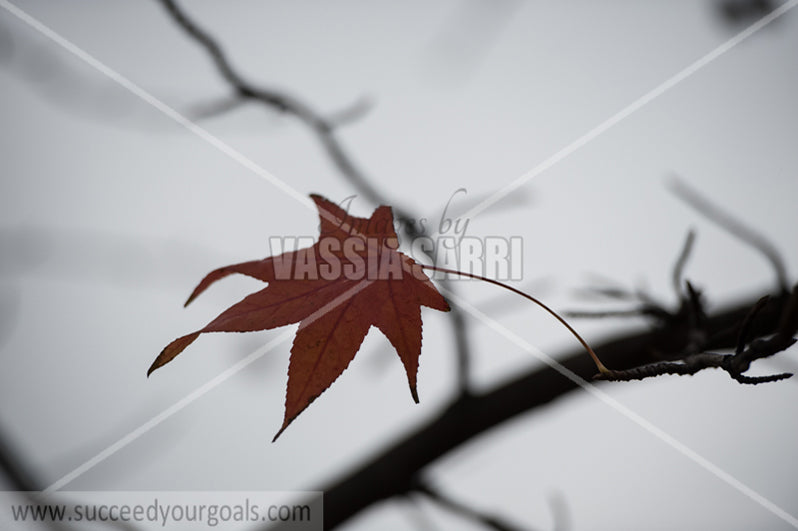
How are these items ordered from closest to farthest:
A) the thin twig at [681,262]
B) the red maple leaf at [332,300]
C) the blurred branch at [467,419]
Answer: the red maple leaf at [332,300] < the thin twig at [681,262] < the blurred branch at [467,419]

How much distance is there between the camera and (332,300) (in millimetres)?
589

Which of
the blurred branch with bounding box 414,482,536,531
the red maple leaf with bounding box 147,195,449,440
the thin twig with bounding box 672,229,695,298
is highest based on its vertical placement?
the red maple leaf with bounding box 147,195,449,440

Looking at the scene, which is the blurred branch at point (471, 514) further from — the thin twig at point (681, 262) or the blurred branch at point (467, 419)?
the thin twig at point (681, 262)

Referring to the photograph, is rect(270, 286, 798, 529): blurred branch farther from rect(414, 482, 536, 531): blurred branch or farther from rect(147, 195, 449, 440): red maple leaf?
rect(147, 195, 449, 440): red maple leaf

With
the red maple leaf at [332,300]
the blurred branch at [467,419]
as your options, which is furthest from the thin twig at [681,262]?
the red maple leaf at [332,300]

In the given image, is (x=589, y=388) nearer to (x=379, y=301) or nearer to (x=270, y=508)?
(x=379, y=301)

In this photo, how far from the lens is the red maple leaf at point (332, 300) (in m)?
0.48

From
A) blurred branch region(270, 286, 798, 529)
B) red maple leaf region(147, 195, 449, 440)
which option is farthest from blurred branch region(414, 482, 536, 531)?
red maple leaf region(147, 195, 449, 440)

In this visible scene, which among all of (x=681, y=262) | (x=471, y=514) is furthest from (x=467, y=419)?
(x=681, y=262)

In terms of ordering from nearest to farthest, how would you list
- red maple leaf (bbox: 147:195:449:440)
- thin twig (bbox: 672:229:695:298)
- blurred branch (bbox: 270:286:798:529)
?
red maple leaf (bbox: 147:195:449:440) < thin twig (bbox: 672:229:695:298) < blurred branch (bbox: 270:286:798:529)

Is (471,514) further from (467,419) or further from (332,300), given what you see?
(332,300)

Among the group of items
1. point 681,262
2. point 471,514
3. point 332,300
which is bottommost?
point 471,514

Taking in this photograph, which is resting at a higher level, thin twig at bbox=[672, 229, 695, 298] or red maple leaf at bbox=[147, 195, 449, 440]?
red maple leaf at bbox=[147, 195, 449, 440]

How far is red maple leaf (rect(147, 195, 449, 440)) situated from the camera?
1.57 feet
